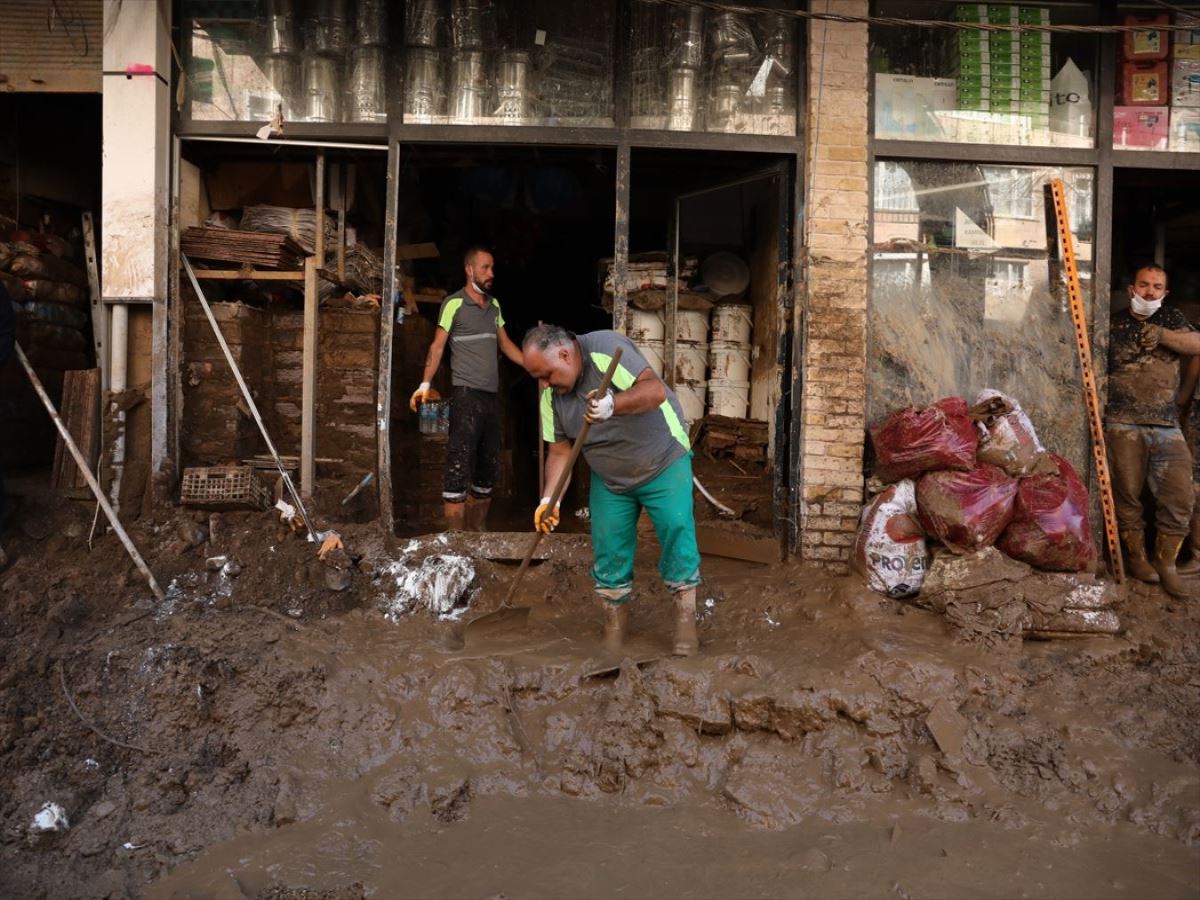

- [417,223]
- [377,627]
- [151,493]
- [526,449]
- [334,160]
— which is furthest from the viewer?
[526,449]

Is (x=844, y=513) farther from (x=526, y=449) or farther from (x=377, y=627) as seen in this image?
(x=526, y=449)

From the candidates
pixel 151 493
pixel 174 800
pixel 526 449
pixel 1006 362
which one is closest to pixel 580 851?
pixel 174 800

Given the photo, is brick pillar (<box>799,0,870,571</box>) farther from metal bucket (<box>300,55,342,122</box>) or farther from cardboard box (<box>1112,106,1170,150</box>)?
metal bucket (<box>300,55,342,122</box>)

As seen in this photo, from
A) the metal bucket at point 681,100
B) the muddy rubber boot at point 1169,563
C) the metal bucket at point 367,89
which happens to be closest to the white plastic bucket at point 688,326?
the metal bucket at point 681,100

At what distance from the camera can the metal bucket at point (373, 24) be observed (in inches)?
245

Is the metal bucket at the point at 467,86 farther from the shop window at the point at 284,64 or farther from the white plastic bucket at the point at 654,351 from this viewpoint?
Answer: the white plastic bucket at the point at 654,351

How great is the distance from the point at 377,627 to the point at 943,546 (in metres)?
3.18

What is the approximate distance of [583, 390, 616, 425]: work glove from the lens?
14.5 ft

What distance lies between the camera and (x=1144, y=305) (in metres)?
6.04

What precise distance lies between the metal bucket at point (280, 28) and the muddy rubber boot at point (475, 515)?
311 cm

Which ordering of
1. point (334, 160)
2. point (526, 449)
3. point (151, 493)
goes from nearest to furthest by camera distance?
1. point (151, 493)
2. point (334, 160)
3. point (526, 449)

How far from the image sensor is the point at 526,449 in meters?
9.50

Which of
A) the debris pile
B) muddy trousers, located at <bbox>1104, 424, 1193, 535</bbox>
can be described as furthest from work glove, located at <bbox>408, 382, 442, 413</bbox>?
muddy trousers, located at <bbox>1104, 424, 1193, 535</bbox>

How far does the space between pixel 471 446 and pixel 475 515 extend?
464 mm
